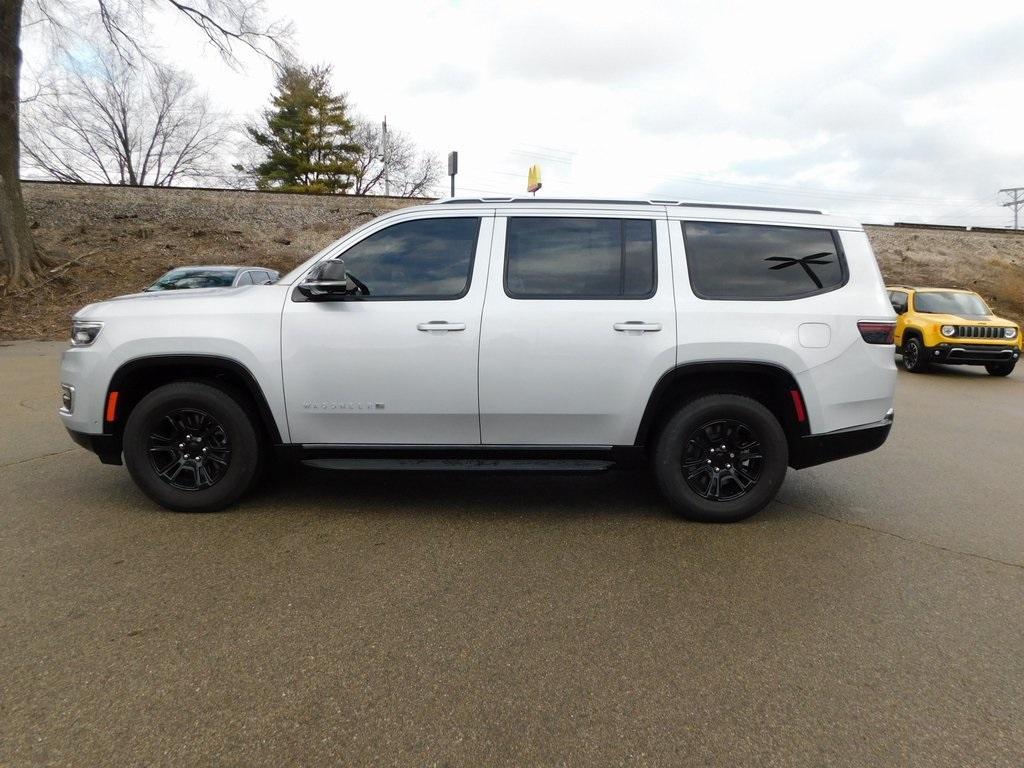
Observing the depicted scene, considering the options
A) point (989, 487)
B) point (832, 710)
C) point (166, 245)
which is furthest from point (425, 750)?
point (166, 245)

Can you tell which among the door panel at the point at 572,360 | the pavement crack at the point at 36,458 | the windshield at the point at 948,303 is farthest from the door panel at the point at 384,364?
the windshield at the point at 948,303

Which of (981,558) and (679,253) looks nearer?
(981,558)

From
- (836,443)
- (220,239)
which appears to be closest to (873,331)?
(836,443)

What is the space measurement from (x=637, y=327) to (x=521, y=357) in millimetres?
720

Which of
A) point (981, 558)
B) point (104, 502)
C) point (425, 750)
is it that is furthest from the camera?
point (104, 502)

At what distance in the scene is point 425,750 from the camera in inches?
86.7

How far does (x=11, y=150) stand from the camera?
17.1 m

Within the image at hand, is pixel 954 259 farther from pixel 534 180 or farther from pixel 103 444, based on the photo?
pixel 103 444

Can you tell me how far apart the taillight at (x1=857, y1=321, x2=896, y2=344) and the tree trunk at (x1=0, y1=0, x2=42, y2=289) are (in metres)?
19.5

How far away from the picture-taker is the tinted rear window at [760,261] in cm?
429

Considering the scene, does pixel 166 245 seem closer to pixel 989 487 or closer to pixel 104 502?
pixel 104 502

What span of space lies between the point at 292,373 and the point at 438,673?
220cm

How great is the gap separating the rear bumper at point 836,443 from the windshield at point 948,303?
10.9 m

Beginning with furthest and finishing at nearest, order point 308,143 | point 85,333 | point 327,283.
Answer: point 308,143, point 85,333, point 327,283
